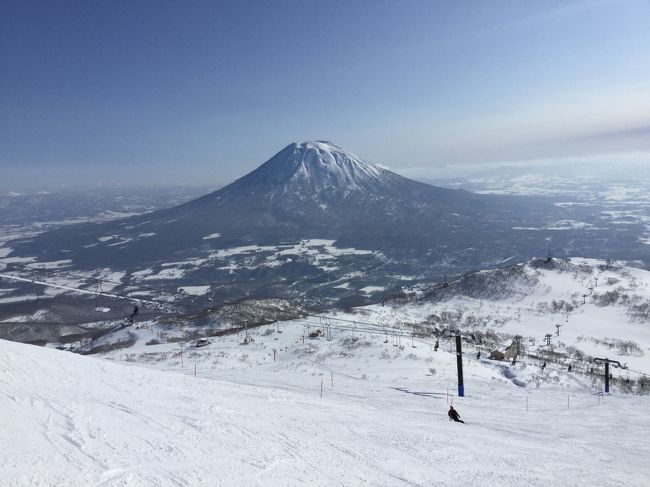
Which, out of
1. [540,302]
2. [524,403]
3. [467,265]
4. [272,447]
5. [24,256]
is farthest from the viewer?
[24,256]

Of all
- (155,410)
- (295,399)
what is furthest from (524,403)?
(155,410)

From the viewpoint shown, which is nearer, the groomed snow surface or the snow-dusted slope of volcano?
the groomed snow surface

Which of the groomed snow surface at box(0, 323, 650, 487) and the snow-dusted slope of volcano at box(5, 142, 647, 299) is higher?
the groomed snow surface at box(0, 323, 650, 487)

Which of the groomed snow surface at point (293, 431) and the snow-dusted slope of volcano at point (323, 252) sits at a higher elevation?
the groomed snow surface at point (293, 431)

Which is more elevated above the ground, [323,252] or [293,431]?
[293,431]

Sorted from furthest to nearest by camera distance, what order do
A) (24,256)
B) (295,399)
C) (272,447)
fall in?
(24,256) → (295,399) → (272,447)

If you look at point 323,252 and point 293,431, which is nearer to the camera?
point 293,431

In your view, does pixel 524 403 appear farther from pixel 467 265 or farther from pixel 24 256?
pixel 24 256

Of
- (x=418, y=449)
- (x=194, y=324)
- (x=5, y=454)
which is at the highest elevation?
(x=5, y=454)
